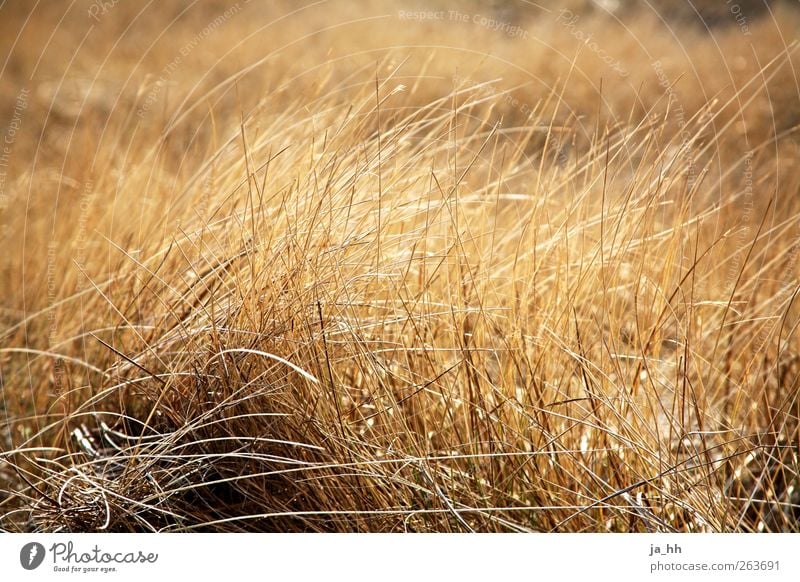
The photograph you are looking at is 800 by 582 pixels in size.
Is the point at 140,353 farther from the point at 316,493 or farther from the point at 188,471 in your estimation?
the point at 316,493

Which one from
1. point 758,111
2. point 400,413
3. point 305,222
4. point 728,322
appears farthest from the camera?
point 758,111

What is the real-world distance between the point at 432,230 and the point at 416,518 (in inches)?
23.0

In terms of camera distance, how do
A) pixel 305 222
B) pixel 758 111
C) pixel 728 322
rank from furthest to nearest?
pixel 758 111, pixel 728 322, pixel 305 222

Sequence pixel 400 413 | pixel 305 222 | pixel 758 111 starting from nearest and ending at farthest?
pixel 400 413 → pixel 305 222 → pixel 758 111

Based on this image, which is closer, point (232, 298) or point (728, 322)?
point (232, 298)

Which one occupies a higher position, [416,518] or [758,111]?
[758,111]

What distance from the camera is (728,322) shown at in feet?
4.56

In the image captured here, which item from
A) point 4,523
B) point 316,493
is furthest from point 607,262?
point 4,523

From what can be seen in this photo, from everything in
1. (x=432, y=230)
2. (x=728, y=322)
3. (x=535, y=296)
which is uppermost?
(x=432, y=230)

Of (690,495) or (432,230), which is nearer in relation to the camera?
(690,495)

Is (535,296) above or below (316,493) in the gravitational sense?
above

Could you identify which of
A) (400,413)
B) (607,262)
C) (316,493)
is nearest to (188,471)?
(316,493)
